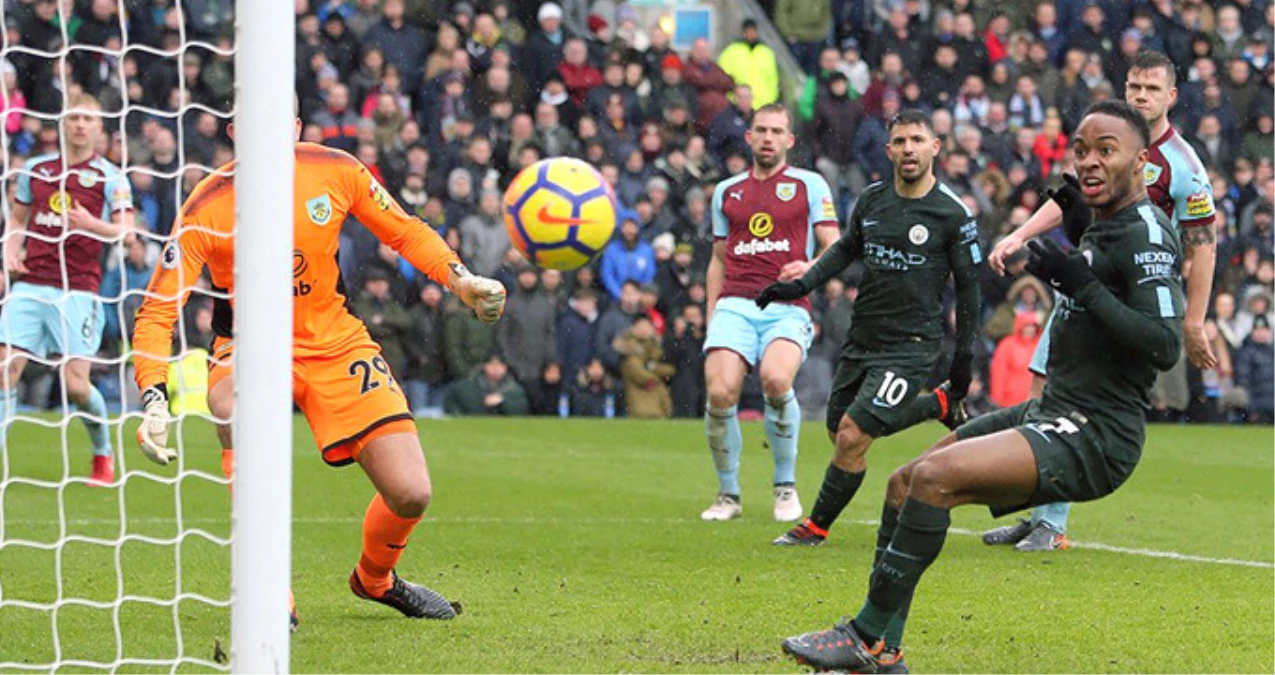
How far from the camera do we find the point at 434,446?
618 inches

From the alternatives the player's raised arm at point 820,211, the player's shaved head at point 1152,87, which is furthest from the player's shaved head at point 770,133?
the player's shaved head at point 1152,87

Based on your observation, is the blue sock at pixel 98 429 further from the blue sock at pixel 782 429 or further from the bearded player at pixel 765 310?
the blue sock at pixel 782 429

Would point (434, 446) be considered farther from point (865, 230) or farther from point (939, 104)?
point (939, 104)

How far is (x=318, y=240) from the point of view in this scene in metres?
6.92

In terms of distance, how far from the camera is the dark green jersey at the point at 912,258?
9.38 meters

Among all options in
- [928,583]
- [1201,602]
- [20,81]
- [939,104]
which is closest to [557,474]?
[928,583]

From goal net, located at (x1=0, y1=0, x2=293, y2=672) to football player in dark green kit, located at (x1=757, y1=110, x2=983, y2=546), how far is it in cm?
319

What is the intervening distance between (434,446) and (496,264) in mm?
3811

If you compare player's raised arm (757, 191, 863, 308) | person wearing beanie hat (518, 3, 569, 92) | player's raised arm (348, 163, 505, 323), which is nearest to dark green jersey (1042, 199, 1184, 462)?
player's raised arm (348, 163, 505, 323)

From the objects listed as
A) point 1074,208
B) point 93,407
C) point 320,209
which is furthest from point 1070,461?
point 93,407

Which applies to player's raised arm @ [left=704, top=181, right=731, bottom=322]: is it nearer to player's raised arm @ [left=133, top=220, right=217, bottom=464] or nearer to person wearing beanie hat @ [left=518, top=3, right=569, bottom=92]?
player's raised arm @ [left=133, top=220, right=217, bottom=464]

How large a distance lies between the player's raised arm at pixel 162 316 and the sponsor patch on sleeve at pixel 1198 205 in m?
4.69

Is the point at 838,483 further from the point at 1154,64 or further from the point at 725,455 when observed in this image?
the point at 1154,64

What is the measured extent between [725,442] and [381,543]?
4.21 meters
